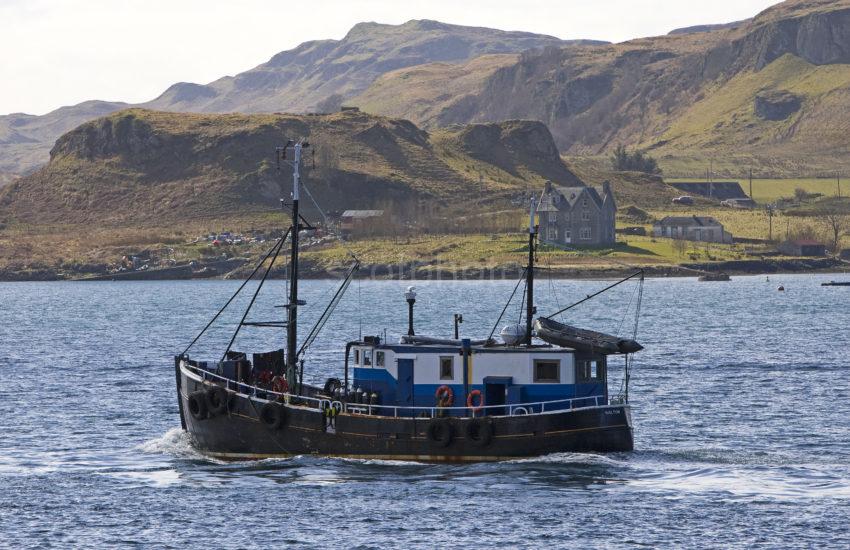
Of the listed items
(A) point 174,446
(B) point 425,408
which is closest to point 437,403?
(B) point 425,408

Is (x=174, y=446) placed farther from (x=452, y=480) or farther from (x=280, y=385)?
(x=452, y=480)

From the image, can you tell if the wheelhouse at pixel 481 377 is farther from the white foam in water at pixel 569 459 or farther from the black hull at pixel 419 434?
the white foam in water at pixel 569 459

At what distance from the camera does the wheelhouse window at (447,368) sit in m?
46.3

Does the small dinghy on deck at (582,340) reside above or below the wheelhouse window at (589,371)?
above

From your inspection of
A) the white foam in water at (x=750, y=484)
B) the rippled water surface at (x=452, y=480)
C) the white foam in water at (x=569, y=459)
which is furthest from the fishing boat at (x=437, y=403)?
the white foam in water at (x=750, y=484)

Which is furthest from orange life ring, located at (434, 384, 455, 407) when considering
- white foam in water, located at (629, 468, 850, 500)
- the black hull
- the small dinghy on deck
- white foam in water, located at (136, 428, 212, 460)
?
white foam in water, located at (136, 428, 212, 460)

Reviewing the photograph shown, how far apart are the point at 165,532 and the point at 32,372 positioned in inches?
1726

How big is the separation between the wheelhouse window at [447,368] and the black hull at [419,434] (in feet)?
7.62

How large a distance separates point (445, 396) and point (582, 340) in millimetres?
5121

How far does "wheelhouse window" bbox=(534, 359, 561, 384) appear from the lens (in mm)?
45719

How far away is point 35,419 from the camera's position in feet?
192

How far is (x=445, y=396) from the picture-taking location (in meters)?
45.7

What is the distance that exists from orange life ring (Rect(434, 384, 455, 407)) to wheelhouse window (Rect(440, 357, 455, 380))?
50cm

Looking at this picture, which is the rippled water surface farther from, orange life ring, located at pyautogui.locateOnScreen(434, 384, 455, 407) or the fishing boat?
orange life ring, located at pyautogui.locateOnScreen(434, 384, 455, 407)
